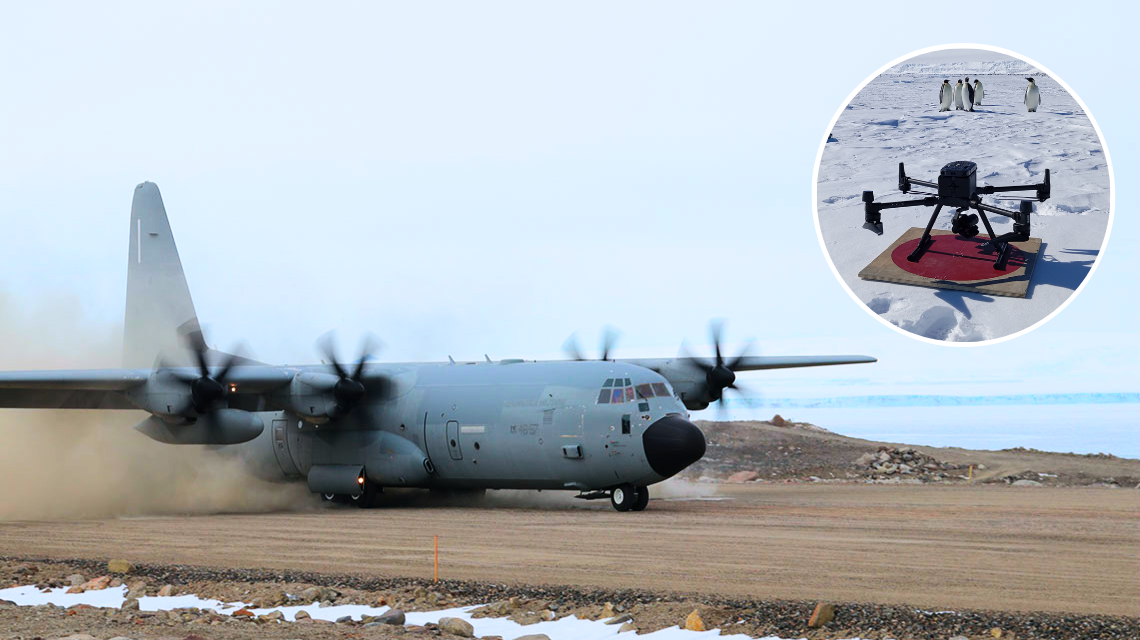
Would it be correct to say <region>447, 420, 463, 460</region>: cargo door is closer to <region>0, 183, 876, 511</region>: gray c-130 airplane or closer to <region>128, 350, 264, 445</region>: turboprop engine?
<region>0, 183, 876, 511</region>: gray c-130 airplane

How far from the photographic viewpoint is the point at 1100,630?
1214 cm

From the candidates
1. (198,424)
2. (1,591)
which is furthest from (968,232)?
(198,424)

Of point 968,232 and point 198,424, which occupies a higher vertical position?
point 968,232

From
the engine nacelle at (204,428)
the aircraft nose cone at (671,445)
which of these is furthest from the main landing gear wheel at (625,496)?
the engine nacelle at (204,428)

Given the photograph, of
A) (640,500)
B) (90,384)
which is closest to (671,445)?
(640,500)

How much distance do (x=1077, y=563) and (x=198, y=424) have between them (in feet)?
60.5

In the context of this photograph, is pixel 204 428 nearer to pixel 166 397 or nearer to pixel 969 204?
pixel 166 397

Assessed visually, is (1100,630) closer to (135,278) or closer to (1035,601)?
(1035,601)

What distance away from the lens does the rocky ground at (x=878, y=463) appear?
39.8 meters

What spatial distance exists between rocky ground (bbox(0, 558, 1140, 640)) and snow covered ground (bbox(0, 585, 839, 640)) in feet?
0.62

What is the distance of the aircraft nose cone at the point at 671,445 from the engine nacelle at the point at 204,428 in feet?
31.1

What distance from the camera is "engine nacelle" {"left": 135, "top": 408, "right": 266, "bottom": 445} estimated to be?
26.8 m

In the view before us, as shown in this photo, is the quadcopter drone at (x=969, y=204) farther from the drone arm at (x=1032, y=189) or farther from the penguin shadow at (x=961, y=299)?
the penguin shadow at (x=961, y=299)

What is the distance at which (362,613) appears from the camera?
14398 mm
